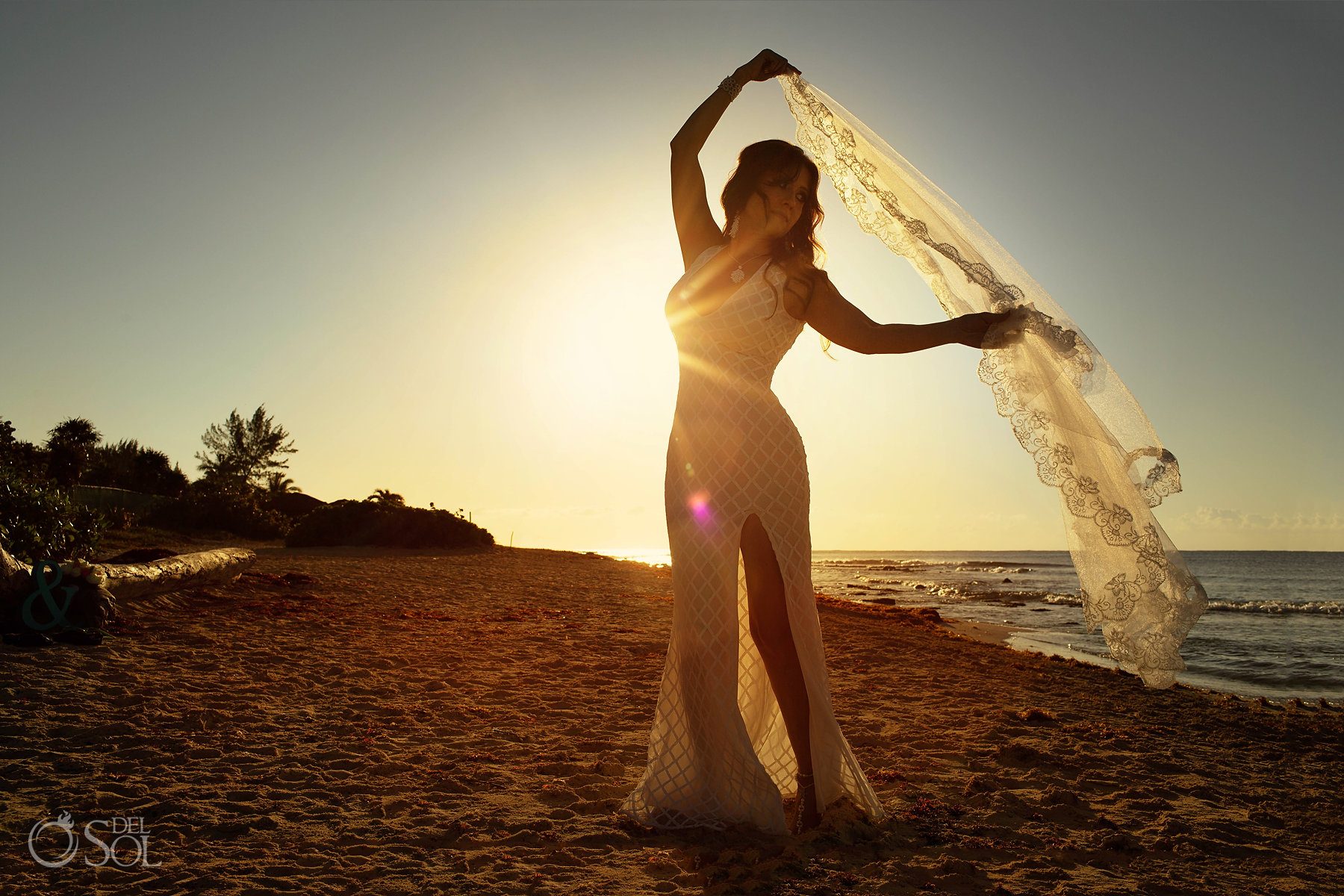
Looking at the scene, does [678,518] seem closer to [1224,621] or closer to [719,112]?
[719,112]

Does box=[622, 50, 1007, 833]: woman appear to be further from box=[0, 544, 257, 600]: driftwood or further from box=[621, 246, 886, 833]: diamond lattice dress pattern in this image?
box=[0, 544, 257, 600]: driftwood

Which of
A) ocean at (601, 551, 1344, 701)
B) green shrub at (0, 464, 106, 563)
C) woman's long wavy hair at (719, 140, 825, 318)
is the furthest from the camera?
ocean at (601, 551, 1344, 701)

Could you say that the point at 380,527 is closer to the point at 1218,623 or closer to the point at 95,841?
the point at 95,841

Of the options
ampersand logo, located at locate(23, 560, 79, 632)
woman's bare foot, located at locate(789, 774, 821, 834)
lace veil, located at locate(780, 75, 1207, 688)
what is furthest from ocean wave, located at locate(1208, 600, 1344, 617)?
ampersand logo, located at locate(23, 560, 79, 632)

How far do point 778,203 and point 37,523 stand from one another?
921 centimetres

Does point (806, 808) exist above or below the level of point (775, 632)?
below

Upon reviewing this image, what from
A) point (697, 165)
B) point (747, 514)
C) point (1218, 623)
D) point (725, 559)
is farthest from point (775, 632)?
point (1218, 623)

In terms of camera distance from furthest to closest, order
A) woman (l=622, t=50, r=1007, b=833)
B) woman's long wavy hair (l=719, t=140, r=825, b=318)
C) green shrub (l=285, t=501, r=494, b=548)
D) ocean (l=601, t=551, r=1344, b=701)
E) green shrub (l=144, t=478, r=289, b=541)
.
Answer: green shrub (l=144, t=478, r=289, b=541)
green shrub (l=285, t=501, r=494, b=548)
ocean (l=601, t=551, r=1344, b=701)
woman's long wavy hair (l=719, t=140, r=825, b=318)
woman (l=622, t=50, r=1007, b=833)

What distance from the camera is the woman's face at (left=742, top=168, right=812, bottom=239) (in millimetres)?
2975

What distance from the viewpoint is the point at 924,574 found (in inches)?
1494

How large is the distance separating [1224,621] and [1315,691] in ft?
32.2

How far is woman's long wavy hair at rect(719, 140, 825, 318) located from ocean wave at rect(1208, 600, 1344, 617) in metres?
23.1

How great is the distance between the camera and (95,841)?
2.50m

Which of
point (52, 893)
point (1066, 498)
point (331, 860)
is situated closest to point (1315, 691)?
point (1066, 498)
